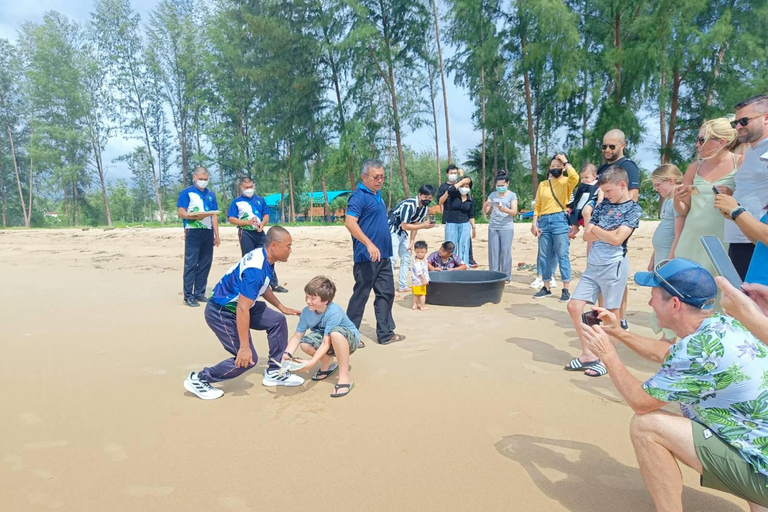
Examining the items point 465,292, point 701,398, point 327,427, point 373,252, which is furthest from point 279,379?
point 465,292

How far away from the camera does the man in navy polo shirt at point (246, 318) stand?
11.1 feet

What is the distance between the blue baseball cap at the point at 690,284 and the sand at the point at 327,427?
1.04 meters

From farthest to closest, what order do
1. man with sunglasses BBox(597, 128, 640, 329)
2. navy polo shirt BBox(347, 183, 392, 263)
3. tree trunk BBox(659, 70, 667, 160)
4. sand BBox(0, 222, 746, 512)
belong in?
tree trunk BBox(659, 70, 667, 160)
navy polo shirt BBox(347, 183, 392, 263)
man with sunglasses BBox(597, 128, 640, 329)
sand BBox(0, 222, 746, 512)

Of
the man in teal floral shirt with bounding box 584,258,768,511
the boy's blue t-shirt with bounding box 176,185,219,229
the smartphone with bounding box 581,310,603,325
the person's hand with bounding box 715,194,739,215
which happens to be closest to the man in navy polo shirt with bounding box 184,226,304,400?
the smartphone with bounding box 581,310,603,325

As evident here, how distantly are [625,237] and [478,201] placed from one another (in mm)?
22043

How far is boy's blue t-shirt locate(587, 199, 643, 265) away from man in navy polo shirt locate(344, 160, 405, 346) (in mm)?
1836

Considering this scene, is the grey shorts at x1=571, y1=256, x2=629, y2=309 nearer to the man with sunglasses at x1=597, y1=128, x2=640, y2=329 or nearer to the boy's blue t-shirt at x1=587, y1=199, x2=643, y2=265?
the boy's blue t-shirt at x1=587, y1=199, x2=643, y2=265

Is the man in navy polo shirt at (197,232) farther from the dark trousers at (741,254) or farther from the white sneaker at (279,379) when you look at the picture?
the dark trousers at (741,254)

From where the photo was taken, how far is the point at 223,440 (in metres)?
2.97

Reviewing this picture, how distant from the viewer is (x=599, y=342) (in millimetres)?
2158

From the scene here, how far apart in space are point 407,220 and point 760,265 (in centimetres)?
450

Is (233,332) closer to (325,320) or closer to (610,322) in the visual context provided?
(325,320)

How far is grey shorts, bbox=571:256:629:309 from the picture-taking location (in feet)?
12.5

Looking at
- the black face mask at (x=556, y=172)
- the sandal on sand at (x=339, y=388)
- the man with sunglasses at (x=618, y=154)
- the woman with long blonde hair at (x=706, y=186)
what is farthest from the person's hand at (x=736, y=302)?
the black face mask at (x=556, y=172)
